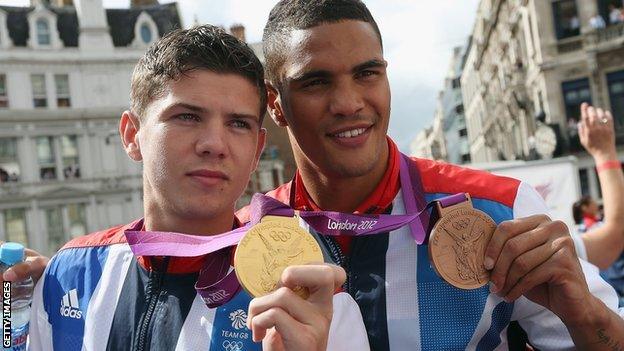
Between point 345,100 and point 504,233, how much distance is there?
97 centimetres

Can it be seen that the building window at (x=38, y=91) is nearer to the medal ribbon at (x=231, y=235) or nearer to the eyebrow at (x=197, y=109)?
the medal ribbon at (x=231, y=235)

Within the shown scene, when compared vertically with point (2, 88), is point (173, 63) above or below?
below

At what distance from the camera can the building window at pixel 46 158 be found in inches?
1549

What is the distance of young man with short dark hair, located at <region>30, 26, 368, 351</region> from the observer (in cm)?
252

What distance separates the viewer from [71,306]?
2.73 metres

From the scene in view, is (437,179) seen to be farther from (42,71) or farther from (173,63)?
(42,71)

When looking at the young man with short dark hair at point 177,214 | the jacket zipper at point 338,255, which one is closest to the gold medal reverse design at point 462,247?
the young man with short dark hair at point 177,214

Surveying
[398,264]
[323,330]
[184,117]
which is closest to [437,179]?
[398,264]

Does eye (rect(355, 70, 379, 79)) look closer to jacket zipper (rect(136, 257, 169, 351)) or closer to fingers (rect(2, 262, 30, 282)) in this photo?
jacket zipper (rect(136, 257, 169, 351))

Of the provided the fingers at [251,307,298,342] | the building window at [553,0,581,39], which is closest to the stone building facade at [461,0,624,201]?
the building window at [553,0,581,39]

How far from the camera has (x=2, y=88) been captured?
39344 mm

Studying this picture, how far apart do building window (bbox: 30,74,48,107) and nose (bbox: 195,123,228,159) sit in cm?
4049

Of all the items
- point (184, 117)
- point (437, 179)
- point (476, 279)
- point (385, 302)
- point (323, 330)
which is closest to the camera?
point (323, 330)

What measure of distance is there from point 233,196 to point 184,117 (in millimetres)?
342
